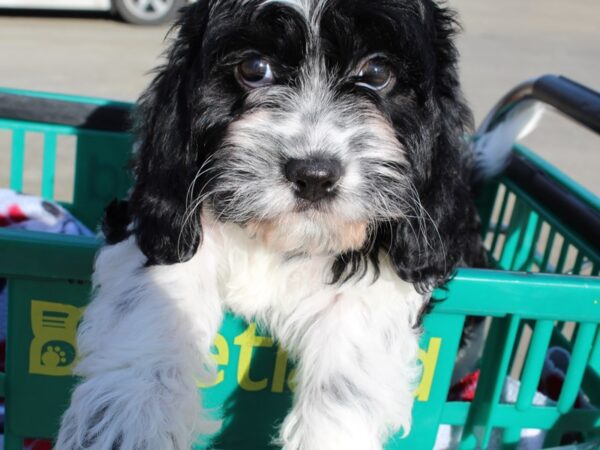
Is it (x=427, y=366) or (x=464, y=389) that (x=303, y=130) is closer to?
(x=427, y=366)

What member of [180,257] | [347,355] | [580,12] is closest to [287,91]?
[180,257]

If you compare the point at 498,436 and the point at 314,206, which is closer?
the point at 314,206

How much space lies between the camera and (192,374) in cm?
196

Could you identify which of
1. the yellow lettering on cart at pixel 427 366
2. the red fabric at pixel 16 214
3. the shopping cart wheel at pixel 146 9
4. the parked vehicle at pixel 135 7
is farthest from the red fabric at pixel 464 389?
the shopping cart wheel at pixel 146 9

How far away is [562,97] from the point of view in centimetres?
260

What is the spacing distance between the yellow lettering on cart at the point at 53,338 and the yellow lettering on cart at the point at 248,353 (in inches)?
16.1

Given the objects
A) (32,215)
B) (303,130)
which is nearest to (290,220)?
(303,130)

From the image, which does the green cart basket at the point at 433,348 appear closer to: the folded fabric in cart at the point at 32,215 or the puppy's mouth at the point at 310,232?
the puppy's mouth at the point at 310,232

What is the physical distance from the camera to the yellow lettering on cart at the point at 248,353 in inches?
79.2

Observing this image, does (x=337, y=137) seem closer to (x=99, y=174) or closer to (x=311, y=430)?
(x=311, y=430)

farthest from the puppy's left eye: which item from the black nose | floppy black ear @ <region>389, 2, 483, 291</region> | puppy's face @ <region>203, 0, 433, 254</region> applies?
the black nose

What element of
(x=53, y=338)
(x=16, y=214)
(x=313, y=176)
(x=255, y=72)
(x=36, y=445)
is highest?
(x=255, y=72)

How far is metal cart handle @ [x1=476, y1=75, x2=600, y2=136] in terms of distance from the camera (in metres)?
2.42

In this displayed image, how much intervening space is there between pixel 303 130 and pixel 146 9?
29.1 feet
